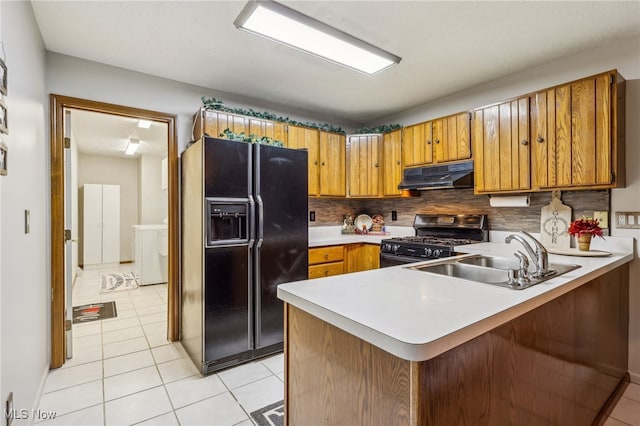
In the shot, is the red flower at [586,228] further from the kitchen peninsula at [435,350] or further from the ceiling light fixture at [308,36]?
the ceiling light fixture at [308,36]

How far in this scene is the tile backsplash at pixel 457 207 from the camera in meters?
2.54

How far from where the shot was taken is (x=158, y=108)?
9.49ft

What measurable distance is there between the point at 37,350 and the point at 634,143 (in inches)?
168

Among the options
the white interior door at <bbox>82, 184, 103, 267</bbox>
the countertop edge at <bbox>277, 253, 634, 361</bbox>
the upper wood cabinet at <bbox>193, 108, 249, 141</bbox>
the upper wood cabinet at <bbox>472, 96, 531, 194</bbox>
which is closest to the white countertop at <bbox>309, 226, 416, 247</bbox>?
the upper wood cabinet at <bbox>472, 96, 531, 194</bbox>

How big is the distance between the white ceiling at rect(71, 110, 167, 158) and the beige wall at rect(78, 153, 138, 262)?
334 millimetres

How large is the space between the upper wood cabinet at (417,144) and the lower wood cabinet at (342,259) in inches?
40.9

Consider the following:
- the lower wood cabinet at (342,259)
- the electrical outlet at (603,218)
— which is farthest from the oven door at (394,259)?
the electrical outlet at (603,218)

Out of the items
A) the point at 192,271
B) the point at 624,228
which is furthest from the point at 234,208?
the point at 624,228

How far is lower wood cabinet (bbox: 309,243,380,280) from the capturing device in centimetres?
333

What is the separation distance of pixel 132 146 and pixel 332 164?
423 centimetres

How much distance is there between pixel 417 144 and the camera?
11.5ft

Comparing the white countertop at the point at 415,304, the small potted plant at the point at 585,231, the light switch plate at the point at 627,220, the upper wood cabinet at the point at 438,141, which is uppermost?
the upper wood cabinet at the point at 438,141

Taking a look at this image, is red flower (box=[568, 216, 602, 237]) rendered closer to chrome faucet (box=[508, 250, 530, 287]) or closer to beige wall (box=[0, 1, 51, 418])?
chrome faucet (box=[508, 250, 530, 287])

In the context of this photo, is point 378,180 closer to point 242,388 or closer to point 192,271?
point 192,271
